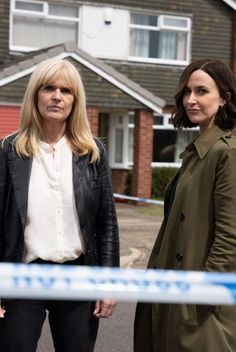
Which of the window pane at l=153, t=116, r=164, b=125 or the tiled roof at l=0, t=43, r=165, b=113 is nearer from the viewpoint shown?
the tiled roof at l=0, t=43, r=165, b=113

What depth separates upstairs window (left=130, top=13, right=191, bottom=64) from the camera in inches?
749

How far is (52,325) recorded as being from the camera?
3041mm

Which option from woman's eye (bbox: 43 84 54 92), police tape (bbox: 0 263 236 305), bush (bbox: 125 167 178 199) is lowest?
bush (bbox: 125 167 178 199)

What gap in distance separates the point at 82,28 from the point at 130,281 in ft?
53.9

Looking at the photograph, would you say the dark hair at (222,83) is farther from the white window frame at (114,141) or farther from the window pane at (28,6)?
the window pane at (28,6)

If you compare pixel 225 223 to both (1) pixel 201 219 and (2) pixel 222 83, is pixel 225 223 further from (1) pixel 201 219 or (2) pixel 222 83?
(2) pixel 222 83

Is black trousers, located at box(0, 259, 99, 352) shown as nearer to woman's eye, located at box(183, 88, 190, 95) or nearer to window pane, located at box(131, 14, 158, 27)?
woman's eye, located at box(183, 88, 190, 95)

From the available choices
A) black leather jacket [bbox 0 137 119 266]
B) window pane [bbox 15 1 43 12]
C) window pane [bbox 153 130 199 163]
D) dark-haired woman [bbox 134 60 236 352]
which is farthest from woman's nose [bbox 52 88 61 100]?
window pane [bbox 153 130 199 163]

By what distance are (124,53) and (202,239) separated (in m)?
16.2

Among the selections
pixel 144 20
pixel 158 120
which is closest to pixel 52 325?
pixel 158 120

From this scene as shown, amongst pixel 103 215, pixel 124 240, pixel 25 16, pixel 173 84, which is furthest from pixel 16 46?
pixel 103 215

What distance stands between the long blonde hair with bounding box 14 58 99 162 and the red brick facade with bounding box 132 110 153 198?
13.6 metres

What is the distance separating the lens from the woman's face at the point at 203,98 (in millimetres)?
2889

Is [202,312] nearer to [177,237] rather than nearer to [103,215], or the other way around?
[177,237]
